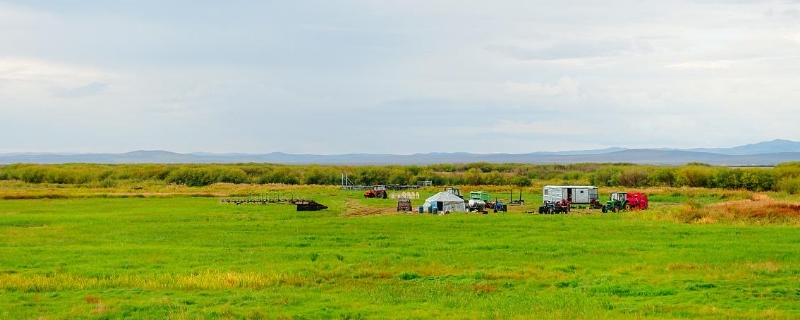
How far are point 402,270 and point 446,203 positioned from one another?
32956 millimetres

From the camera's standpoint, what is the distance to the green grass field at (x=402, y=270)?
56.5 feet

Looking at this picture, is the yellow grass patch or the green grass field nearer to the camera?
the green grass field

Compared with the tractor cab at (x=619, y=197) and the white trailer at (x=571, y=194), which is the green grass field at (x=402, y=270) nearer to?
the tractor cab at (x=619, y=197)

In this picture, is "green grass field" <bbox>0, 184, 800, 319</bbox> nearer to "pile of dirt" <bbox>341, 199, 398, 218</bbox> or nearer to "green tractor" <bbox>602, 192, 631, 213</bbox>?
"pile of dirt" <bbox>341, 199, 398, 218</bbox>

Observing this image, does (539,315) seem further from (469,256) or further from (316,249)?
(316,249)

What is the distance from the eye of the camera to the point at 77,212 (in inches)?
2215

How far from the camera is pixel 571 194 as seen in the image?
6812cm

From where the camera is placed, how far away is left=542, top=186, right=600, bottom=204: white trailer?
6756cm

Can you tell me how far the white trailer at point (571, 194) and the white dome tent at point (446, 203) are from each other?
1308cm

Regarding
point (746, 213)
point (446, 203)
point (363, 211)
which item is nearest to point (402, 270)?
point (746, 213)

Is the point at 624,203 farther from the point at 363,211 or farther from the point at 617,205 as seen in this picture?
the point at 363,211

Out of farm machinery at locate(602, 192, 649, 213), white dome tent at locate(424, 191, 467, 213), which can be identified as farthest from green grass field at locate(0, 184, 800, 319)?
farm machinery at locate(602, 192, 649, 213)

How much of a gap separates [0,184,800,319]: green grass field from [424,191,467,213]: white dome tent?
13.4 meters

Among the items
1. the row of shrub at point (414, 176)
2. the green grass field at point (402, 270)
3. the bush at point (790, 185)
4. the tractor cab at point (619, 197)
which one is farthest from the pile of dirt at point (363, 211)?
the row of shrub at point (414, 176)
